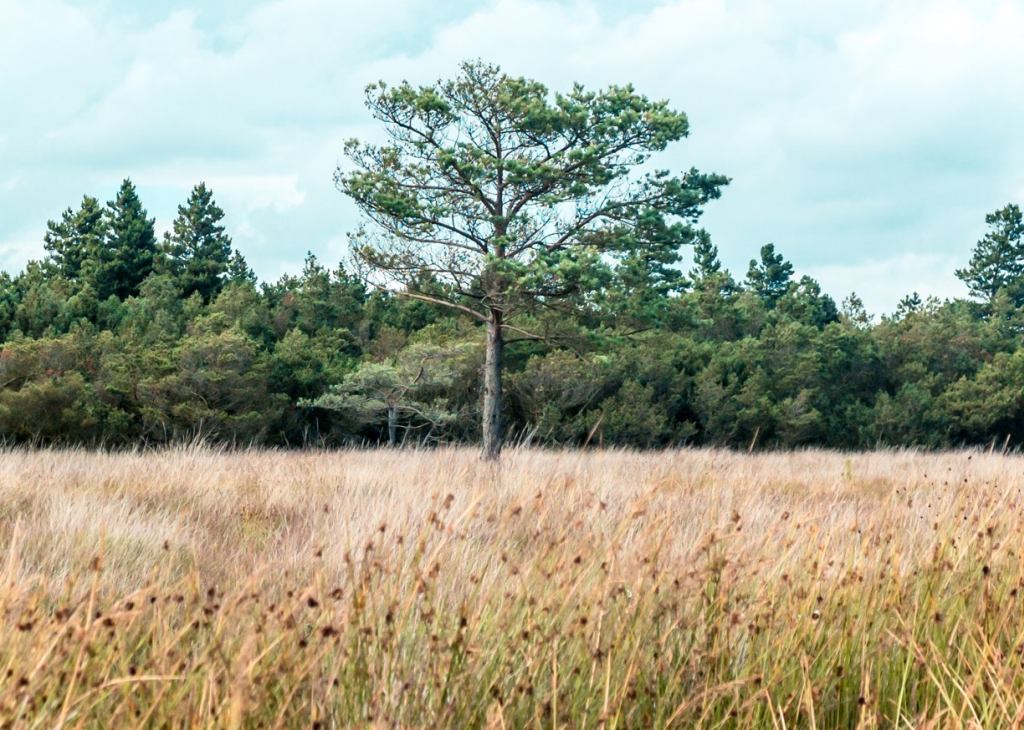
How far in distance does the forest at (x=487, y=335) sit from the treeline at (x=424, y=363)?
69 mm

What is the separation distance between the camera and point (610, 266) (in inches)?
567

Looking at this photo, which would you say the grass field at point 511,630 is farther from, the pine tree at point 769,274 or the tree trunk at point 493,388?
the pine tree at point 769,274

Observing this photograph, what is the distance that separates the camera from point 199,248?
36000 mm

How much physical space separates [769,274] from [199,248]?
74.5 ft

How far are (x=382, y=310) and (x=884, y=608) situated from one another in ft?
81.4

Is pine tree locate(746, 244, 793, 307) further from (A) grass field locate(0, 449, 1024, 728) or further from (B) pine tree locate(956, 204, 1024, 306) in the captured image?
(A) grass field locate(0, 449, 1024, 728)

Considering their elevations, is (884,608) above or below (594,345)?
below

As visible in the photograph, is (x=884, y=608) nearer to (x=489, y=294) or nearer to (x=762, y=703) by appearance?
(x=762, y=703)

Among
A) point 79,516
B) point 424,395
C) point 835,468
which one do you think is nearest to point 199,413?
point 424,395

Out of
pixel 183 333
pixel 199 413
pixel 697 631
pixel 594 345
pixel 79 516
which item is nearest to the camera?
pixel 697 631

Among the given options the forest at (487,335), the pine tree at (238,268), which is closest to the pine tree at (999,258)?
the forest at (487,335)

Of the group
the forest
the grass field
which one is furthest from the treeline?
the grass field

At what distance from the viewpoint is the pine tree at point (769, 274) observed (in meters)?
42.0

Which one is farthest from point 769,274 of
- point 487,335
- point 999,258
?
point 487,335
